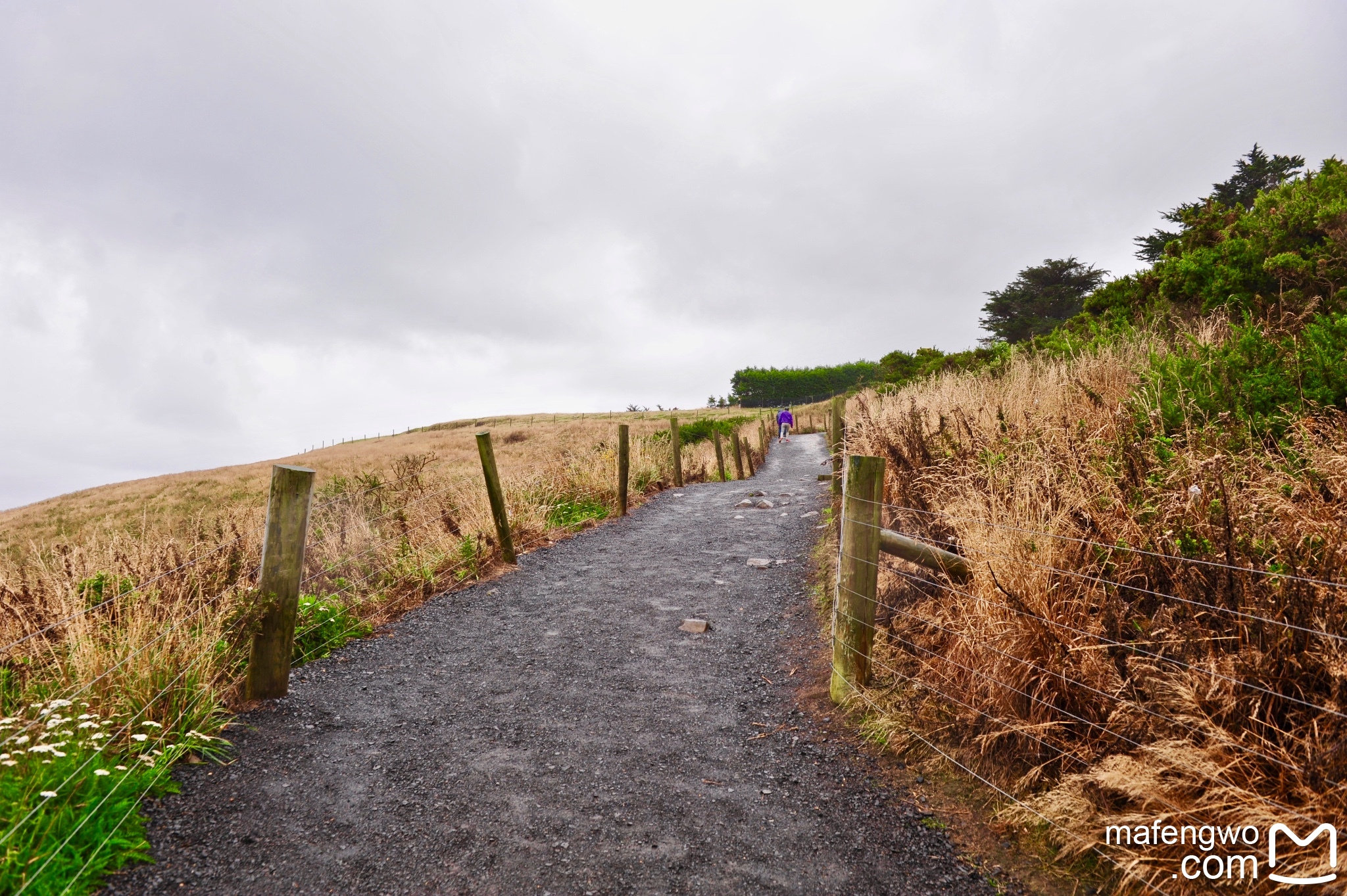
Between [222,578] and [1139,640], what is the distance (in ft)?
18.7

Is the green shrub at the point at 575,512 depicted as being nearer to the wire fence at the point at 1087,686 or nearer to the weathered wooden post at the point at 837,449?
the weathered wooden post at the point at 837,449

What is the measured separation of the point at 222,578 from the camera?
175 inches

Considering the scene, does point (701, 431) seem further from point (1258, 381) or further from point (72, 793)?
point (72, 793)

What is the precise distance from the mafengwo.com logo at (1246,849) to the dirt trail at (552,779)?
2.34 feet

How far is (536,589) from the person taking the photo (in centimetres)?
709

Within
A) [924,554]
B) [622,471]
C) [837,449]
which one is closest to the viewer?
[924,554]

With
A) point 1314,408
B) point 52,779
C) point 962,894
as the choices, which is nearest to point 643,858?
point 962,894

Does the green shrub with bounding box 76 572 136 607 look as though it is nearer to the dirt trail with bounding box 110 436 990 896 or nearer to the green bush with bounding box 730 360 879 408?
the dirt trail with bounding box 110 436 990 896

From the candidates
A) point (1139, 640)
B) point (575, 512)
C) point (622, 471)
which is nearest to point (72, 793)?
point (1139, 640)

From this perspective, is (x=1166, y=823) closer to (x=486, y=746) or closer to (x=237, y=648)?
(x=486, y=746)

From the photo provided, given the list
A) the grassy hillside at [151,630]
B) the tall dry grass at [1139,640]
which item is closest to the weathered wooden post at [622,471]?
the grassy hillside at [151,630]

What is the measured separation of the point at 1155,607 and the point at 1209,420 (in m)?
2.40

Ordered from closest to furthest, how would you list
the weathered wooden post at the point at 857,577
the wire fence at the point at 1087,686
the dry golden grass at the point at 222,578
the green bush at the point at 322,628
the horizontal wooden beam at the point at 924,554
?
the wire fence at the point at 1087,686
the dry golden grass at the point at 222,578
the horizontal wooden beam at the point at 924,554
the weathered wooden post at the point at 857,577
the green bush at the point at 322,628

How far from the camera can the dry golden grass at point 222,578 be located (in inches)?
135
